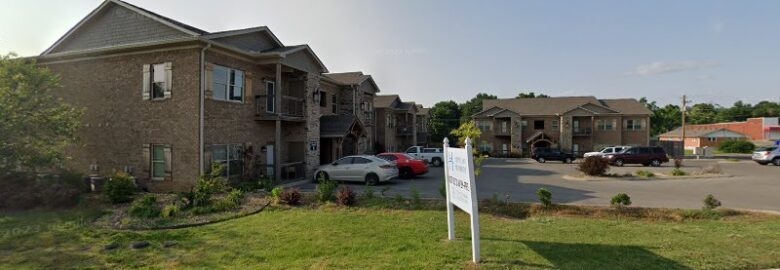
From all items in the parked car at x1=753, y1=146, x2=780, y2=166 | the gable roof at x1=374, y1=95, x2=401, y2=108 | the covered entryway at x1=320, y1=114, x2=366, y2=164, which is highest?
the gable roof at x1=374, y1=95, x2=401, y2=108

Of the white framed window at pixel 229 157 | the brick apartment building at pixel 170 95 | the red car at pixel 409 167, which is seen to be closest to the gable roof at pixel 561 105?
the red car at pixel 409 167

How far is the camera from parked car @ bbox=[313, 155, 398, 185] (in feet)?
63.5

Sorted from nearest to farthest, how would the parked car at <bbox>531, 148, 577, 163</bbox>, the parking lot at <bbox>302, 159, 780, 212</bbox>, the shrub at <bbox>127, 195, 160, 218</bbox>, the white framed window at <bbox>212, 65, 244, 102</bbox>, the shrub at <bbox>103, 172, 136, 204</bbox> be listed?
the shrub at <bbox>127, 195, 160, 218</bbox> < the shrub at <bbox>103, 172, 136, 204</bbox> < the parking lot at <bbox>302, 159, 780, 212</bbox> < the white framed window at <bbox>212, 65, 244, 102</bbox> < the parked car at <bbox>531, 148, 577, 163</bbox>

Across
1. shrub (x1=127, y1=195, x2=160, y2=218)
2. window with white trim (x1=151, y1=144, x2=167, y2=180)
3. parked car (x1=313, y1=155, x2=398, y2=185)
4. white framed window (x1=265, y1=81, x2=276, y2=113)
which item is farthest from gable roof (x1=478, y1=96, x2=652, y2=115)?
shrub (x1=127, y1=195, x2=160, y2=218)

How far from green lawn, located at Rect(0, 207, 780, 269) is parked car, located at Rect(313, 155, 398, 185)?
24.6 feet

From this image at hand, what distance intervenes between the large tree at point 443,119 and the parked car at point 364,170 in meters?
57.2

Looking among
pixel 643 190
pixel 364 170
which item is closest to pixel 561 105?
pixel 643 190

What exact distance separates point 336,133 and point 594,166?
13931 millimetres

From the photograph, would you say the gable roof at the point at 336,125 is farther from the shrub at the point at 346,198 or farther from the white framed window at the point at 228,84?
the shrub at the point at 346,198

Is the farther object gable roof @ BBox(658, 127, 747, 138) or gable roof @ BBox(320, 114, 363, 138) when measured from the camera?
gable roof @ BBox(658, 127, 747, 138)

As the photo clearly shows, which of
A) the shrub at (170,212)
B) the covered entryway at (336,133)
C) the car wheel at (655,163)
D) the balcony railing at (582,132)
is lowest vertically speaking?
the shrub at (170,212)

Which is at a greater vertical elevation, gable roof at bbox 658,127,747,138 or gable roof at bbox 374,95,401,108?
gable roof at bbox 374,95,401,108

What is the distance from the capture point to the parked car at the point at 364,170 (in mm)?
19344

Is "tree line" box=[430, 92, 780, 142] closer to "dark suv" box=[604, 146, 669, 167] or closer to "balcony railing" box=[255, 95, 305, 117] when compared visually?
"dark suv" box=[604, 146, 669, 167]
